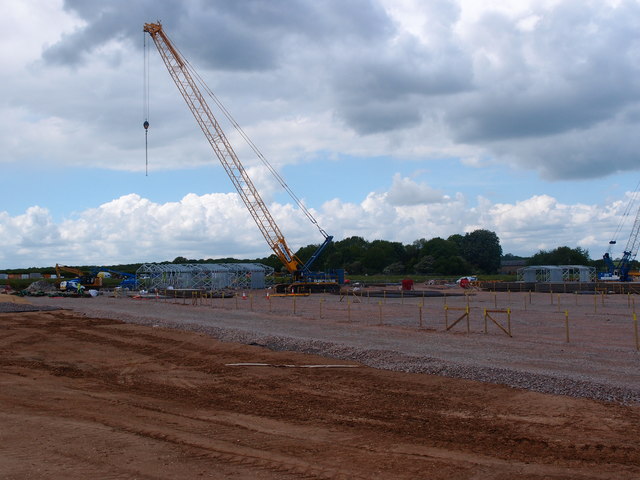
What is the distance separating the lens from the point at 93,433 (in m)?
10.7

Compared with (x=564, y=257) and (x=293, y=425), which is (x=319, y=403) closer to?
(x=293, y=425)

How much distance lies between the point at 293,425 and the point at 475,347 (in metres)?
12.7

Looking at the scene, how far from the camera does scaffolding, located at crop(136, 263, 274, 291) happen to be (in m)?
85.4

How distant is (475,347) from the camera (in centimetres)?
2312

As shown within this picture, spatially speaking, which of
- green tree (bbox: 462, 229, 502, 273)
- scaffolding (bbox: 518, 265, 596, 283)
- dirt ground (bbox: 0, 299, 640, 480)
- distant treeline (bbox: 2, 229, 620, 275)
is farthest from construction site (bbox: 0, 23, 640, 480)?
green tree (bbox: 462, 229, 502, 273)

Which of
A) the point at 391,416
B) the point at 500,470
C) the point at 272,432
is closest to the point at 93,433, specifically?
the point at 272,432

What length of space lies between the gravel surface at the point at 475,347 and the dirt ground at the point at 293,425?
3.03ft

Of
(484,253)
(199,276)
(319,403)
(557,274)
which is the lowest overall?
(319,403)

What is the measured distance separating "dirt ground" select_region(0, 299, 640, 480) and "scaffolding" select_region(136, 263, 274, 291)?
6603 centimetres

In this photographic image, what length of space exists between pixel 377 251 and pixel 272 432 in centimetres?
15915

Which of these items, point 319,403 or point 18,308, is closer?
point 319,403

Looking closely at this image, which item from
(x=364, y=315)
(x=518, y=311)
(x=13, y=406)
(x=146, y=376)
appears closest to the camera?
(x=13, y=406)

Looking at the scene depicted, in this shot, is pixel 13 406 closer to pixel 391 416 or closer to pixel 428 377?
pixel 391 416

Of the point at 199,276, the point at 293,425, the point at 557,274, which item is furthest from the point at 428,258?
the point at 293,425
